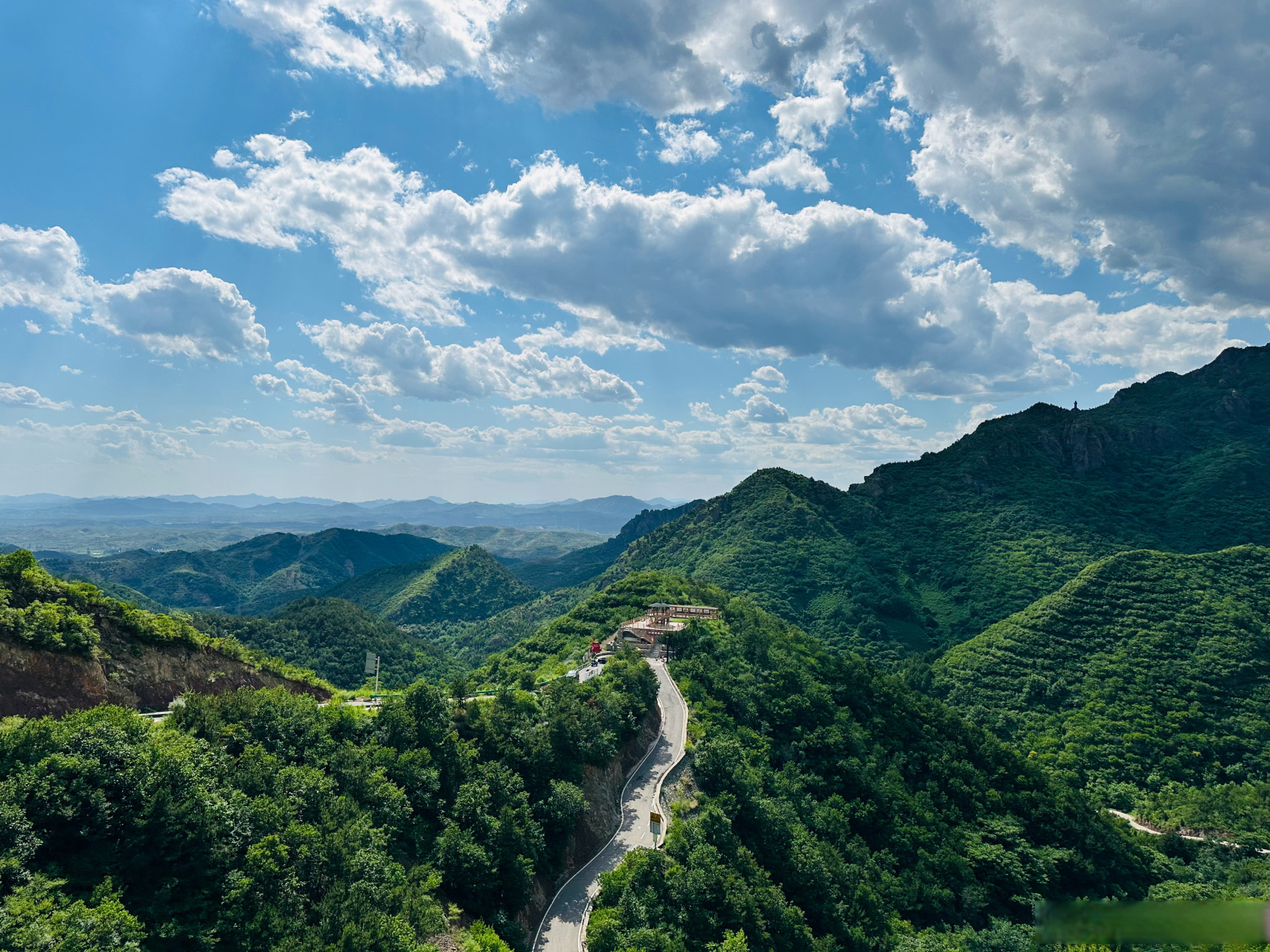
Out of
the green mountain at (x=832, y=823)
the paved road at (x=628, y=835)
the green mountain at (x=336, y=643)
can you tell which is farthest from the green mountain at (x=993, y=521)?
the paved road at (x=628, y=835)

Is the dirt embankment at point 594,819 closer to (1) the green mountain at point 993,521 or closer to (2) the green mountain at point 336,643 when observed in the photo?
(2) the green mountain at point 336,643

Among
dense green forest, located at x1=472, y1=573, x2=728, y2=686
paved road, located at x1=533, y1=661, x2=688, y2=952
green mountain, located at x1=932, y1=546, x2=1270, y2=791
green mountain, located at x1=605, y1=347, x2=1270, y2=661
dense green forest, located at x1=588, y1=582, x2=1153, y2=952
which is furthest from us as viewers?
green mountain, located at x1=605, y1=347, x2=1270, y2=661

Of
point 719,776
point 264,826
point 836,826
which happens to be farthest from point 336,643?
point 264,826

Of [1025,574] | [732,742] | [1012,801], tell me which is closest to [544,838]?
[732,742]

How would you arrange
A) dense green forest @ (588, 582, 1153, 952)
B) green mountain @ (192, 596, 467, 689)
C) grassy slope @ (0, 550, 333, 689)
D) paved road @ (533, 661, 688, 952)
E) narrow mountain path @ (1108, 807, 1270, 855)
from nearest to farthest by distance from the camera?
paved road @ (533, 661, 688, 952) → grassy slope @ (0, 550, 333, 689) → dense green forest @ (588, 582, 1153, 952) → narrow mountain path @ (1108, 807, 1270, 855) → green mountain @ (192, 596, 467, 689)

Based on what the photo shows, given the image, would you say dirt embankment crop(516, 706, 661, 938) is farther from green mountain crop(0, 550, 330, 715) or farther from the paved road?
green mountain crop(0, 550, 330, 715)

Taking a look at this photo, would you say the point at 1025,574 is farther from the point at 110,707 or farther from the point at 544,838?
the point at 110,707

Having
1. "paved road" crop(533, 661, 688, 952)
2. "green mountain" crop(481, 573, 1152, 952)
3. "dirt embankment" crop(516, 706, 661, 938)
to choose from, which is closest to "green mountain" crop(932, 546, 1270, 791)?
"green mountain" crop(481, 573, 1152, 952)
